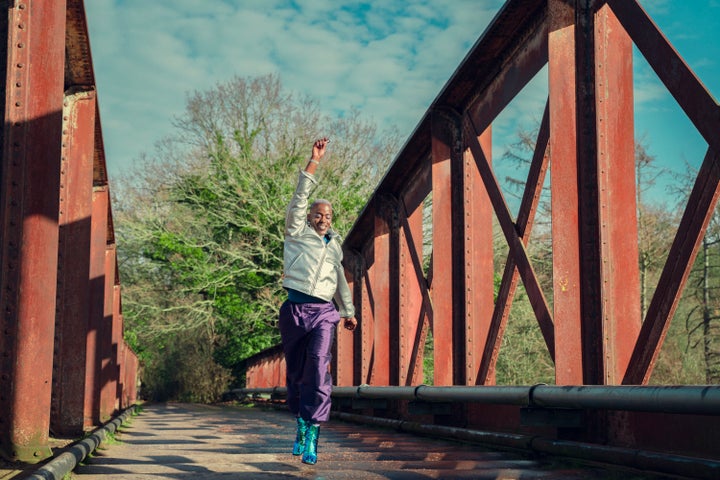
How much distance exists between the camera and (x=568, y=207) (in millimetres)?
5156

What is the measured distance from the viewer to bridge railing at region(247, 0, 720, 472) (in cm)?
436

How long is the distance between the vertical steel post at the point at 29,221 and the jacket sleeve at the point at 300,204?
139cm

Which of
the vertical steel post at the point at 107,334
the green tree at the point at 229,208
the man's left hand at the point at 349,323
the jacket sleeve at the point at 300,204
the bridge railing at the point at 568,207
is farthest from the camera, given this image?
the green tree at the point at 229,208

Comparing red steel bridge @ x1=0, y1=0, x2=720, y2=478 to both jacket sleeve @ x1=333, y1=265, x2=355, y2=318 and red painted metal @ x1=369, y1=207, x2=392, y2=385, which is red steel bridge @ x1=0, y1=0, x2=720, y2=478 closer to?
jacket sleeve @ x1=333, y1=265, x2=355, y2=318

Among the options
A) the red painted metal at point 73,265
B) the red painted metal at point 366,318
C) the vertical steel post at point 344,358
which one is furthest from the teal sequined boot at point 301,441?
the vertical steel post at point 344,358

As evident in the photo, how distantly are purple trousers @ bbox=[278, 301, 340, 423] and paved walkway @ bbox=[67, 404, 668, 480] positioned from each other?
1.08ft

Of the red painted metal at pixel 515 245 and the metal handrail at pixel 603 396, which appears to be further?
the red painted metal at pixel 515 245

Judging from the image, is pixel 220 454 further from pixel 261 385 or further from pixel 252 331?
pixel 252 331

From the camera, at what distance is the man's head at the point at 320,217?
221 inches

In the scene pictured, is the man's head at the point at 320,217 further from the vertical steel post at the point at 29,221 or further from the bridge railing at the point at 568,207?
the vertical steel post at the point at 29,221

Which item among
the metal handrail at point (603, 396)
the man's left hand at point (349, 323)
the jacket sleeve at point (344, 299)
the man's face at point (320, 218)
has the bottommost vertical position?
the metal handrail at point (603, 396)

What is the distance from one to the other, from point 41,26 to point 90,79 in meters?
2.47

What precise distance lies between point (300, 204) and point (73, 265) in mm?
2202

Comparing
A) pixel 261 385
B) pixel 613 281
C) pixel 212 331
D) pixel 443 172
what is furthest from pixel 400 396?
pixel 212 331
